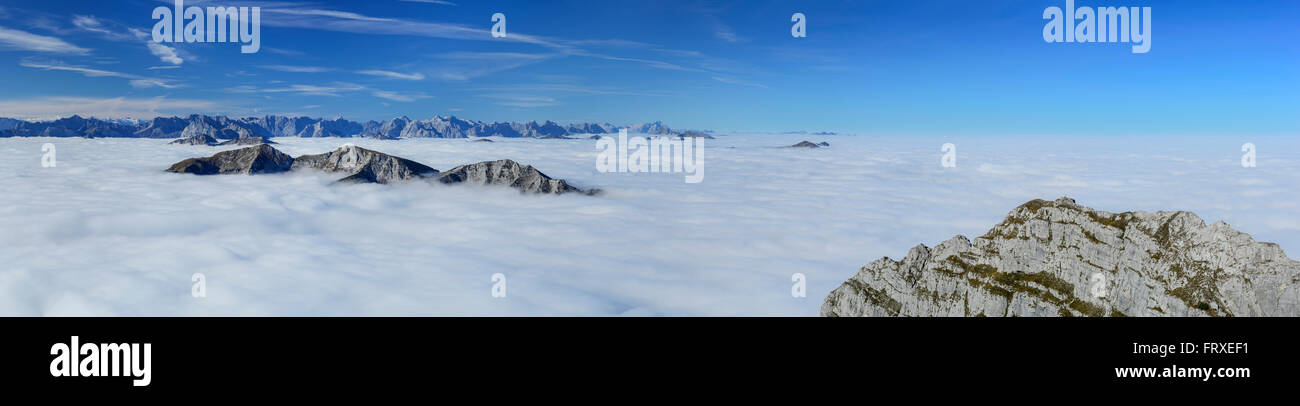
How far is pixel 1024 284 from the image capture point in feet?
219

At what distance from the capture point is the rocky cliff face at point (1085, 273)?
55781mm

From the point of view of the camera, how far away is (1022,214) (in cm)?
7269

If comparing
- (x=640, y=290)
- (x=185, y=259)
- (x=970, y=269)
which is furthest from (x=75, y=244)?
(x=970, y=269)

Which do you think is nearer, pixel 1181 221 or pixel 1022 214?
pixel 1181 221

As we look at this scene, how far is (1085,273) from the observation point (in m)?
63.9

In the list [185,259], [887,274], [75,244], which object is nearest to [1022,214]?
[887,274]

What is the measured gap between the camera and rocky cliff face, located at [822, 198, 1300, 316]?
183 ft

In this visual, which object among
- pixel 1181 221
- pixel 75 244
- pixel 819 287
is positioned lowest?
pixel 819 287

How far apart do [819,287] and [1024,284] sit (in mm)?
95043

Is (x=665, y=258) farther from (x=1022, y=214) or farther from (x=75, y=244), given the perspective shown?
(x=75, y=244)
